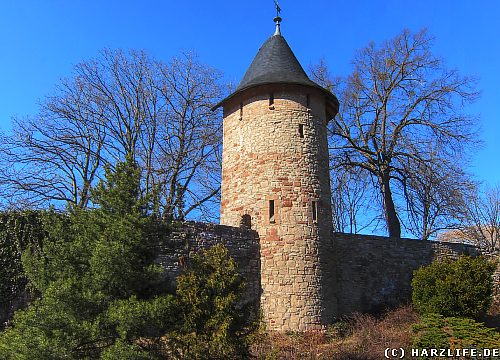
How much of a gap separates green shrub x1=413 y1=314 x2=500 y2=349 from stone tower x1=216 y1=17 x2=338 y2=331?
283 cm

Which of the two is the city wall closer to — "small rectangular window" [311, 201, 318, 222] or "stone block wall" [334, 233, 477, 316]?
"stone block wall" [334, 233, 477, 316]

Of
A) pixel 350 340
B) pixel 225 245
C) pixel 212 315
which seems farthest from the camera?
pixel 225 245

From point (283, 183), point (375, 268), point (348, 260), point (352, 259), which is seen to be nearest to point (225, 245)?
point (283, 183)

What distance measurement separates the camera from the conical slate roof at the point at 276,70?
46.0 feet

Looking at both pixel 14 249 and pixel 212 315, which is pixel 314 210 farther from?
pixel 14 249

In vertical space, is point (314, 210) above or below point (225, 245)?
above

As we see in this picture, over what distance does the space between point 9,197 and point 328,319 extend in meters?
12.4

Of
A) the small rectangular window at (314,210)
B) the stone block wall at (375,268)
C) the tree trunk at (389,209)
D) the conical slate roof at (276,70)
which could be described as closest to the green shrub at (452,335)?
the stone block wall at (375,268)

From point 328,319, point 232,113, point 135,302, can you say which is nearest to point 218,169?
point 232,113

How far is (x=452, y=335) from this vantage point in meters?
9.86

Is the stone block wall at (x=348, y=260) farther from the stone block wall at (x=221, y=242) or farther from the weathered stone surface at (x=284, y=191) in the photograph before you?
the weathered stone surface at (x=284, y=191)

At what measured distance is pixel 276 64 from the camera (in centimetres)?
1471

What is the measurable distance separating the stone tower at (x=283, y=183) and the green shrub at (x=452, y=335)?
9.28ft

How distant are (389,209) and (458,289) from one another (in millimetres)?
8615
